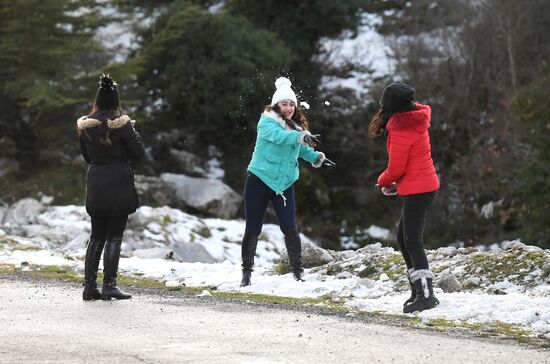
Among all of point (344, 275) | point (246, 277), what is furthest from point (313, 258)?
point (246, 277)

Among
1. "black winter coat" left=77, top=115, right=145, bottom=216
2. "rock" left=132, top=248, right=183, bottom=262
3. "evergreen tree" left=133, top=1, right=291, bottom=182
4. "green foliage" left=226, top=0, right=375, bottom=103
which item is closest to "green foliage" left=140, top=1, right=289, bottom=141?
"evergreen tree" left=133, top=1, right=291, bottom=182

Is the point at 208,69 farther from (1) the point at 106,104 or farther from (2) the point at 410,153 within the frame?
(2) the point at 410,153

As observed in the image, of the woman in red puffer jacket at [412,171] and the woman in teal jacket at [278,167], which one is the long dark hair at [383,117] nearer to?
the woman in red puffer jacket at [412,171]

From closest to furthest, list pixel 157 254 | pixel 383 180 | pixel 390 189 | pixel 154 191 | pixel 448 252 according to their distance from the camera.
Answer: pixel 383 180 → pixel 390 189 → pixel 448 252 → pixel 157 254 → pixel 154 191

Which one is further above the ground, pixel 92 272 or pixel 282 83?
pixel 282 83

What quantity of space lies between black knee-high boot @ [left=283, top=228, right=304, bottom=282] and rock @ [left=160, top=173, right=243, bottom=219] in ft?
55.8

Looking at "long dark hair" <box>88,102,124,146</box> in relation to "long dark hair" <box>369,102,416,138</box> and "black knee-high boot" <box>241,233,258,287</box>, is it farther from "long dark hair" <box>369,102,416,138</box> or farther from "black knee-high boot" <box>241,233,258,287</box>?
"long dark hair" <box>369,102,416,138</box>

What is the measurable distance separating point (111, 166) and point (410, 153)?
2859 mm

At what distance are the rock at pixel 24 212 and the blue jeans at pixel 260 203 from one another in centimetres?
1186

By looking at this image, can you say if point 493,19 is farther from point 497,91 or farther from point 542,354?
point 542,354

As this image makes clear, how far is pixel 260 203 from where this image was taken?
10.5m

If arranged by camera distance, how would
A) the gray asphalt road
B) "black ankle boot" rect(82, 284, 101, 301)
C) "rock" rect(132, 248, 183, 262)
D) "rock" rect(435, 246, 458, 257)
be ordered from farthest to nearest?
"rock" rect(132, 248, 183, 262), "rock" rect(435, 246, 458, 257), "black ankle boot" rect(82, 284, 101, 301), the gray asphalt road

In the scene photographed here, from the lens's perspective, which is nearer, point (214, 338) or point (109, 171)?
point (214, 338)

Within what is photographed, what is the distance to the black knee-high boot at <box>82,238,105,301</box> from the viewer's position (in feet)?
30.6
